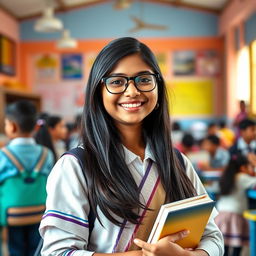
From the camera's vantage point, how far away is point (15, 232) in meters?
2.38

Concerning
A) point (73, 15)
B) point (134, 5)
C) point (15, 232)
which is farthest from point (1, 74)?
point (15, 232)

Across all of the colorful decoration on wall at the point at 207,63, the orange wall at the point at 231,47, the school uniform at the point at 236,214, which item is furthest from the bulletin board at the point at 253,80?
the colorful decoration on wall at the point at 207,63

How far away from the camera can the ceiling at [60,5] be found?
26.0 ft

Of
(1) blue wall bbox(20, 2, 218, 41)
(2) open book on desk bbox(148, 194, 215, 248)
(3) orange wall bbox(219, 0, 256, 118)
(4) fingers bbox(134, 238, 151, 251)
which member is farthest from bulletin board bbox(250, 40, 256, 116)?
(1) blue wall bbox(20, 2, 218, 41)

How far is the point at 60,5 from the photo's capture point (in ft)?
29.5

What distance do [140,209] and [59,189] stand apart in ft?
0.63

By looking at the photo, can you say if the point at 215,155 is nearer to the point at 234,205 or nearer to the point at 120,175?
the point at 234,205

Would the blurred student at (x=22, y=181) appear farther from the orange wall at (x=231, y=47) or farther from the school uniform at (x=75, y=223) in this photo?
the orange wall at (x=231, y=47)

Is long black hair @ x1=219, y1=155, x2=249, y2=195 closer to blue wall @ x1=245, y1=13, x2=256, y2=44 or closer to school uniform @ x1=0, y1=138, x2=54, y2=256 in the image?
blue wall @ x1=245, y1=13, x2=256, y2=44

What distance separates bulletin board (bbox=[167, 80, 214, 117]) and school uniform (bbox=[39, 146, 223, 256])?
8.29 meters

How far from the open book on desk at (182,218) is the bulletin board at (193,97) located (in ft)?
27.2

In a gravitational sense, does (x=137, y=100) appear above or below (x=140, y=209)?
above

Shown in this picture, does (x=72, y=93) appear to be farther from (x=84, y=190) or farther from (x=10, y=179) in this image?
(x=84, y=190)

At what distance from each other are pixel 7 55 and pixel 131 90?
8.06 m
